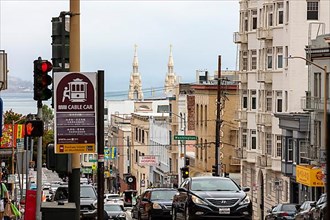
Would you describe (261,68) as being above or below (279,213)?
above

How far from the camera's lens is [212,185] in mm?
25797

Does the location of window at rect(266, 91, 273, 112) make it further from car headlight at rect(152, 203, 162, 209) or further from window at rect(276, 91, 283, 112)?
car headlight at rect(152, 203, 162, 209)

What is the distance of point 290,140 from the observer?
65.8 metres

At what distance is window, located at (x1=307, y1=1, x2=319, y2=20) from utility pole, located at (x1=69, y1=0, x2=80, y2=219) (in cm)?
5020

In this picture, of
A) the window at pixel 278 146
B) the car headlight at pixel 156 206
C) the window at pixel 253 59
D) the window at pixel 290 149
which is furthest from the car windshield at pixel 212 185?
the window at pixel 253 59

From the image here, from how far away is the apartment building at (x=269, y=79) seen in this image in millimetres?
67125

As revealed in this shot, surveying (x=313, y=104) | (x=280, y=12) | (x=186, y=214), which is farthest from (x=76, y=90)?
(x=280, y=12)

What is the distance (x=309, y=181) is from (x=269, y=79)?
14685 millimetres

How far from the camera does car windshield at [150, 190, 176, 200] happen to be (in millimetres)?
34219

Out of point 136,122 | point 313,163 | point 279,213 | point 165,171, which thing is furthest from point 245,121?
point 136,122

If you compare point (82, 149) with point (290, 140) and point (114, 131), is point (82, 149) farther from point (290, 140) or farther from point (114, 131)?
point (114, 131)

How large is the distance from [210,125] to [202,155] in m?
3.26

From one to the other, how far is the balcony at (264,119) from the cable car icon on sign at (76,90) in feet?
176

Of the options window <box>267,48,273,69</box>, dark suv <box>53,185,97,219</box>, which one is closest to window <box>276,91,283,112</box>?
window <box>267,48,273,69</box>
